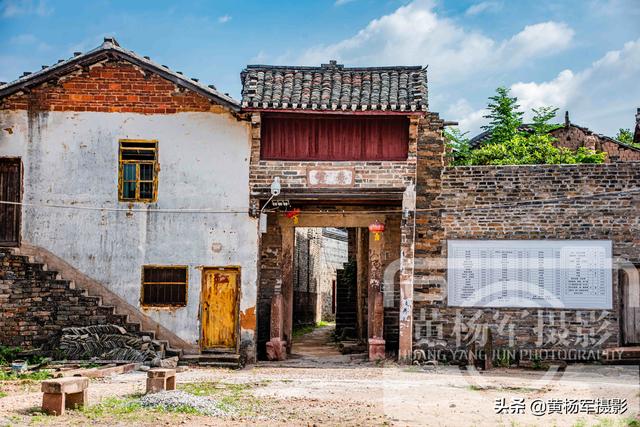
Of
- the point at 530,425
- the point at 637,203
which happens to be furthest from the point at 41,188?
the point at 637,203

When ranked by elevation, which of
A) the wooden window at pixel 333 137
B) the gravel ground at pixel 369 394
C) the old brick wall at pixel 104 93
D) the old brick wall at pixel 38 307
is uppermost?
the old brick wall at pixel 104 93

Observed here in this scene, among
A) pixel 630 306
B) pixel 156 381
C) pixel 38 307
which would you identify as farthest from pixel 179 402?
pixel 630 306

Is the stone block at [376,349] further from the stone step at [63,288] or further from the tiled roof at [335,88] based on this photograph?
the tiled roof at [335,88]

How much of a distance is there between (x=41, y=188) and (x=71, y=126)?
4.92ft

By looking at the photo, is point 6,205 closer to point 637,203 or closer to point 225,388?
point 225,388

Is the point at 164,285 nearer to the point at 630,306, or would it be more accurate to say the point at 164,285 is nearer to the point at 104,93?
the point at 104,93

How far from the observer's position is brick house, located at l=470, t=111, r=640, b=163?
28062mm

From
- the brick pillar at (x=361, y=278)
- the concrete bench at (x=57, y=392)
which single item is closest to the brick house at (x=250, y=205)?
the brick pillar at (x=361, y=278)

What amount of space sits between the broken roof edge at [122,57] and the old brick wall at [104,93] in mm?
229

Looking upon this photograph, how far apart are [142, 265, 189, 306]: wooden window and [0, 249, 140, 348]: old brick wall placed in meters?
0.73

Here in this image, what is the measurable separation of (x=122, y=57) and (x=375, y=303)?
7.76m

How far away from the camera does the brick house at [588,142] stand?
92.1 feet

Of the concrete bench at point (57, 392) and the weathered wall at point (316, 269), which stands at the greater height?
the weathered wall at point (316, 269)

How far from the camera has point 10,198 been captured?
17.9 metres
